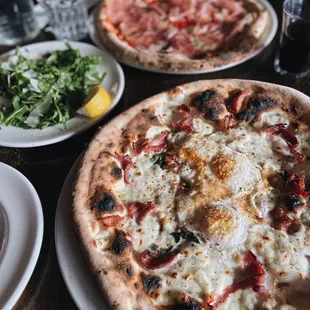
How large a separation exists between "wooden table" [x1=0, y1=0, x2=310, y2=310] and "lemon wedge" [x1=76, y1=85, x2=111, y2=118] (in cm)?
11

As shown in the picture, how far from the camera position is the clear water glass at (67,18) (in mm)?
3273

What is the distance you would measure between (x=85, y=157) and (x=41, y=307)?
2.39 ft

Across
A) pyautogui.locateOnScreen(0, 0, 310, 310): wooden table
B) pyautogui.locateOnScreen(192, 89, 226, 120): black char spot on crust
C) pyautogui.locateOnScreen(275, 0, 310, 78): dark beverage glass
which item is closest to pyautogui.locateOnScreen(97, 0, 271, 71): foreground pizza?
pyautogui.locateOnScreen(0, 0, 310, 310): wooden table

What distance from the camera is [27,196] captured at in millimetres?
2131

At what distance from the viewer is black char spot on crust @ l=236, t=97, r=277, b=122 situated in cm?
235

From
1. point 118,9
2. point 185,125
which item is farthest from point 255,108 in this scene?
point 118,9

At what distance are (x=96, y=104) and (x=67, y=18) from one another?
1135mm

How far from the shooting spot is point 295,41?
279 cm

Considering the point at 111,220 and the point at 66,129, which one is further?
the point at 66,129

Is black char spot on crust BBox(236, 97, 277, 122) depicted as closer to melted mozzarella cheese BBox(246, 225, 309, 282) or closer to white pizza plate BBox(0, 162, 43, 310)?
melted mozzarella cheese BBox(246, 225, 309, 282)

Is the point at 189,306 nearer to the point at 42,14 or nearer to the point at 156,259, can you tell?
the point at 156,259

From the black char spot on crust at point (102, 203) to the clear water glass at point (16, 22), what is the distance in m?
1.97

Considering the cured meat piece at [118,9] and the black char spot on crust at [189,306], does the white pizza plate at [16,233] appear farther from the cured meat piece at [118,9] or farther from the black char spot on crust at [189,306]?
the cured meat piece at [118,9]

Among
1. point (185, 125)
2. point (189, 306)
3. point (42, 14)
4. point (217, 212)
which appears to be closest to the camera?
point (189, 306)
